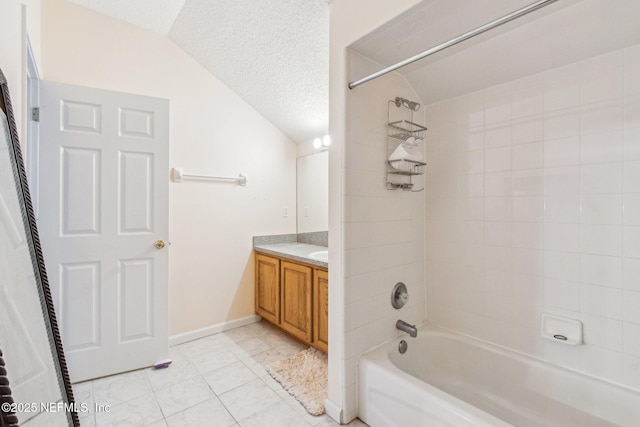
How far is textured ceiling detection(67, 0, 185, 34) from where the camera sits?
6.95 ft

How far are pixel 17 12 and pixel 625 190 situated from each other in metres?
2.93

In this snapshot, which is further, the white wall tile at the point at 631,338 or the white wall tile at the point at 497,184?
the white wall tile at the point at 497,184

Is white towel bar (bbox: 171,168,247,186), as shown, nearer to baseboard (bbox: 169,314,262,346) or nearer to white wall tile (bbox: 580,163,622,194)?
baseboard (bbox: 169,314,262,346)

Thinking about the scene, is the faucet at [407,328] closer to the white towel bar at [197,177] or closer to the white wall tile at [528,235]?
the white wall tile at [528,235]

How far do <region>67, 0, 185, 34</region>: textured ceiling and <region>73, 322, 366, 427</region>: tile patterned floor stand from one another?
268 cm

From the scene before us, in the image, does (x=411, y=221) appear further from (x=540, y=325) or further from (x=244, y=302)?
(x=244, y=302)

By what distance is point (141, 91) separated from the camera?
7.74 feet

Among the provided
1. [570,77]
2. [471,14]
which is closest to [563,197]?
[570,77]

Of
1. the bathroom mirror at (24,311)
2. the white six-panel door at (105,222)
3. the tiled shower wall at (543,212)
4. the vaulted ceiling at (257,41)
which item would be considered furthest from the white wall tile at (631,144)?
the white six-panel door at (105,222)

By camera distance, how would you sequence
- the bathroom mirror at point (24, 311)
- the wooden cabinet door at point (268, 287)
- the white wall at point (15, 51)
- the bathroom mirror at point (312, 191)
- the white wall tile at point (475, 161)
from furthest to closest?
1. the bathroom mirror at point (312, 191)
2. the wooden cabinet door at point (268, 287)
3. the white wall tile at point (475, 161)
4. the white wall at point (15, 51)
5. the bathroom mirror at point (24, 311)

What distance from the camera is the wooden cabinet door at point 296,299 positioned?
232cm

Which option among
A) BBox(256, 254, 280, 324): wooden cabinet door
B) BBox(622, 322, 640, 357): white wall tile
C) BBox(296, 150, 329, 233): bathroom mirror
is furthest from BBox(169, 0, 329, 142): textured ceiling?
BBox(622, 322, 640, 357): white wall tile

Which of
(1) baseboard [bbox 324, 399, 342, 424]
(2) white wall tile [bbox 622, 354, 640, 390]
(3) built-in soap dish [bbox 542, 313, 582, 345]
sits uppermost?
(3) built-in soap dish [bbox 542, 313, 582, 345]

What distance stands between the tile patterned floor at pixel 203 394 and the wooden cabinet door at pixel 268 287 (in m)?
0.38
